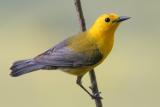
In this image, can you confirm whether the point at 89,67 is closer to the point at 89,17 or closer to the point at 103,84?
the point at 103,84

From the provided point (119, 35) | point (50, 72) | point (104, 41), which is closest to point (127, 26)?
point (119, 35)

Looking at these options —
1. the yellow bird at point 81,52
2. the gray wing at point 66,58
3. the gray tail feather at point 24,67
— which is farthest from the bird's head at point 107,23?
the gray tail feather at point 24,67

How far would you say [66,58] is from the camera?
16.0 ft

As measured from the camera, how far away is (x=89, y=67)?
15.9 feet

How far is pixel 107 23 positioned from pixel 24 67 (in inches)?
23.9

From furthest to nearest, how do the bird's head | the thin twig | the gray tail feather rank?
1. the bird's head
2. the gray tail feather
3. the thin twig

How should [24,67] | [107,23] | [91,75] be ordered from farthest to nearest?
1. [107,23]
2. [24,67]
3. [91,75]

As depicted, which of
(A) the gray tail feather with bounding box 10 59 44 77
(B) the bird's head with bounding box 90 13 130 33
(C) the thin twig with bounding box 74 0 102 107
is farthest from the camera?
(B) the bird's head with bounding box 90 13 130 33

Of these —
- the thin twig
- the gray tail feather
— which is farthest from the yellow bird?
the thin twig

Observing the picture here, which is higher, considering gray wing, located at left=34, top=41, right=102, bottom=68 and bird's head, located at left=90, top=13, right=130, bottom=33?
bird's head, located at left=90, top=13, right=130, bottom=33

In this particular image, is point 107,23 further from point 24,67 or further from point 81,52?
point 24,67

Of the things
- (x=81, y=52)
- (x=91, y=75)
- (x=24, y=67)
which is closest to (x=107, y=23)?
(x=81, y=52)

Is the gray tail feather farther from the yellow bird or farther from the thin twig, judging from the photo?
the thin twig

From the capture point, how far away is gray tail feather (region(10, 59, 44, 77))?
4.63 metres
